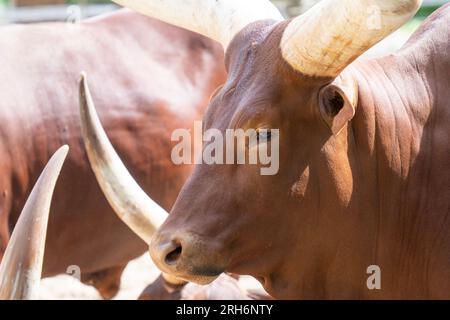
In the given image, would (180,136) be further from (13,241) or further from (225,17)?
(13,241)

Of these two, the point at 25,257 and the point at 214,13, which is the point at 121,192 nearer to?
the point at 214,13

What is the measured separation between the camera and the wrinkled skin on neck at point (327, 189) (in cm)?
336

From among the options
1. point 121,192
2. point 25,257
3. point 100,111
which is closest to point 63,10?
point 100,111

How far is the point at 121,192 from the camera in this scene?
4109 mm

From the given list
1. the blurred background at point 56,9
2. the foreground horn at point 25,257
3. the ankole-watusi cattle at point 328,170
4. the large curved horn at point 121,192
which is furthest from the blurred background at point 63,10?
the foreground horn at point 25,257

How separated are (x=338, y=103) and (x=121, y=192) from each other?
44.2 inches

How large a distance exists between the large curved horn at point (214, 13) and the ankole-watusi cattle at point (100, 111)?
126cm

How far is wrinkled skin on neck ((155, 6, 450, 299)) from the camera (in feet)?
11.0

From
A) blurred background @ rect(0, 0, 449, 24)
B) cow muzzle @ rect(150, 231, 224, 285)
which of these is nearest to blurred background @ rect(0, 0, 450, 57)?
blurred background @ rect(0, 0, 449, 24)

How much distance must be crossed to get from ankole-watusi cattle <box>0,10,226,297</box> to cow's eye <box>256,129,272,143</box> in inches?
79.1

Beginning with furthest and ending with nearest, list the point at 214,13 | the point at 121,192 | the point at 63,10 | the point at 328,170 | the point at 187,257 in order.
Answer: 1. the point at 63,10
2. the point at 121,192
3. the point at 214,13
4. the point at 328,170
5. the point at 187,257

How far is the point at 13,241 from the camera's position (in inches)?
126

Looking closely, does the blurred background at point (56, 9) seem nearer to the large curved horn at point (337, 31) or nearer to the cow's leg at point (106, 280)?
the cow's leg at point (106, 280)

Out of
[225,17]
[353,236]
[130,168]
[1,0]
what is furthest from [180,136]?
[1,0]
